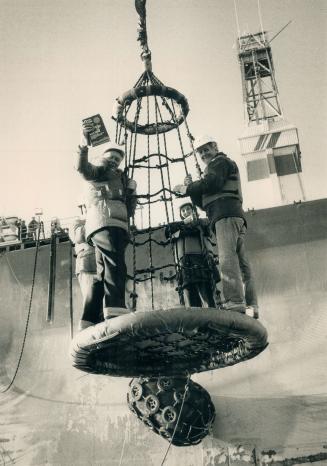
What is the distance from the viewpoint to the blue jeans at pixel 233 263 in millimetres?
3379

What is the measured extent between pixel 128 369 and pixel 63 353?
4414 millimetres

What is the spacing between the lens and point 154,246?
809cm

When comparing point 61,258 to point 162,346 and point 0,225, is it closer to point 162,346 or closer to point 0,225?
point 0,225

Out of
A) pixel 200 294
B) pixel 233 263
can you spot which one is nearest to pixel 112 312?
pixel 233 263

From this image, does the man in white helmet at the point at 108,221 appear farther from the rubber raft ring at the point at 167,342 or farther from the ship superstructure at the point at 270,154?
the ship superstructure at the point at 270,154

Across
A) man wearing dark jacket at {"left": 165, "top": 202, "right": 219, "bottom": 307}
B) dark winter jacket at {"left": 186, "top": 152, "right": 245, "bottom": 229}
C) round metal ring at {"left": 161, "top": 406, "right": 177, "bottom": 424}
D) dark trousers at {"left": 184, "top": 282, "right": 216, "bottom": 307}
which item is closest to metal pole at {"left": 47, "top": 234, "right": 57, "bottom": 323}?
round metal ring at {"left": 161, "top": 406, "right": 177, "bottom": 424}

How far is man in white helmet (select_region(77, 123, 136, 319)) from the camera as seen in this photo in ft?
10.4

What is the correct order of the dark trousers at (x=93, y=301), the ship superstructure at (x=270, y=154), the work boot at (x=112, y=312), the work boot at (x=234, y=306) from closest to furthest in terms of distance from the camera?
the work boot at (x=112, y=312) → the work boot at (x=234, y=306) → the dark trousers at (x=93, y=301) → the ship superstructure at (x=270, y=154)

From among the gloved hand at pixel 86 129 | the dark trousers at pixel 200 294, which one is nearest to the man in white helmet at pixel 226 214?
the dark trousers at pixel 200 294

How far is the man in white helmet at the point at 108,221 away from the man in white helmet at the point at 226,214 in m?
0.57

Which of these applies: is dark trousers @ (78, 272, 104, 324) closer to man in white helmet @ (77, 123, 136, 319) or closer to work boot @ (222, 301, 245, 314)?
man in white helmet @ (77, 123, 136, 319)

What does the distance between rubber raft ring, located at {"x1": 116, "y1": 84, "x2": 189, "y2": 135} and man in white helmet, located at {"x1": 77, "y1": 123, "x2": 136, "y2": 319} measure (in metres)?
0.63

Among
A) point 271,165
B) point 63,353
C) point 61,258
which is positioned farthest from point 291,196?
point 63,353

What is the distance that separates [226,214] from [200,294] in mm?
811
